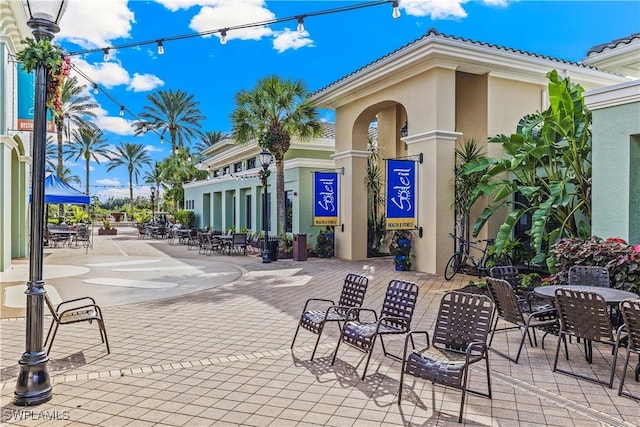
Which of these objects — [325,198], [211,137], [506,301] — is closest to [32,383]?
[506,301]

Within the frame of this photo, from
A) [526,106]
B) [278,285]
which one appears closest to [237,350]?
[278,285]

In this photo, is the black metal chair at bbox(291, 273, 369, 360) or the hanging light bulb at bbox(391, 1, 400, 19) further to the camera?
the hanging light bulb at bbox(391, 1, 400, 19)

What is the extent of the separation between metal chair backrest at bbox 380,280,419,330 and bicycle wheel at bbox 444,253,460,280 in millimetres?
6282

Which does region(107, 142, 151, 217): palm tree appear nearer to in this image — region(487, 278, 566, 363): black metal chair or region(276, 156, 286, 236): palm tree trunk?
region(276, 156, 286, 236): palm tree trunk

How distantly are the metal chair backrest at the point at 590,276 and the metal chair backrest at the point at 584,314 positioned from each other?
1.69 m

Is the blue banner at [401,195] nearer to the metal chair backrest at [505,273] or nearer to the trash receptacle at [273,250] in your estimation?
the trash receptacle at [273,250]

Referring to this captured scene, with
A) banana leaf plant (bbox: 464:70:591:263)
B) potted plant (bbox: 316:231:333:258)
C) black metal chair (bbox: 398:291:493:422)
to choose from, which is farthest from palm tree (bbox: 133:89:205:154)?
black metal chair (bbox: 398:291:493:422)

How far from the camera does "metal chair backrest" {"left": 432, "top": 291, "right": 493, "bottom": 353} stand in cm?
418

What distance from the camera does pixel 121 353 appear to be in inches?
215

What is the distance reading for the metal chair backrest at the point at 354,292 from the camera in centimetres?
555

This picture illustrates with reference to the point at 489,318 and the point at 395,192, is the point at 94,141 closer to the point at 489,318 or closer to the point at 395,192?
the point at 395,192

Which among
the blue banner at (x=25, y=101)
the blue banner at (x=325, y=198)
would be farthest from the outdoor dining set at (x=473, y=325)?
the blue banner at (x=25, y=101)

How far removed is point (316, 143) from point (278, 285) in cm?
1097

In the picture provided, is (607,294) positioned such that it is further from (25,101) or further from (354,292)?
(25,101)
